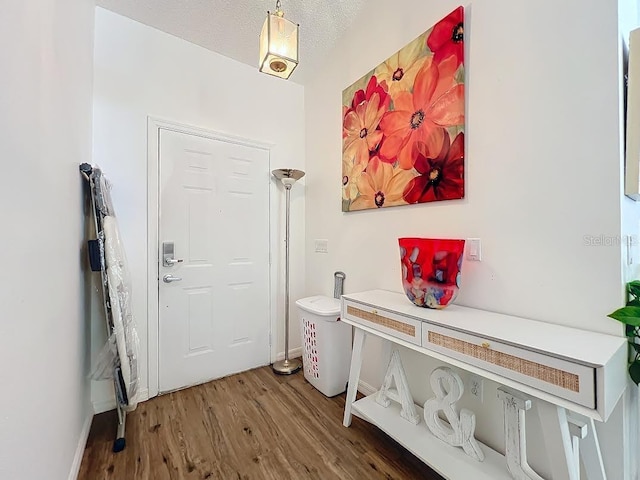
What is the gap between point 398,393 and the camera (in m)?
1.61

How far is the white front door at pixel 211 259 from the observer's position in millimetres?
2152

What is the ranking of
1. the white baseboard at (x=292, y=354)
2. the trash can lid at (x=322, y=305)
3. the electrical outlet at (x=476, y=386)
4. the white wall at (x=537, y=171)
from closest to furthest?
the white wall at (x=537, y=171) → the electrical outlet at (x=476, y=386) → the trash can lid at (x=322, y=305) → the white baseboard at (x=292, y=354)

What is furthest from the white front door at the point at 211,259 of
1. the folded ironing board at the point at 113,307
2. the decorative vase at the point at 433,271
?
the decorative vase at the point at 433,271

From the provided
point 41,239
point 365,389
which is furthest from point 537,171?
point 41,239

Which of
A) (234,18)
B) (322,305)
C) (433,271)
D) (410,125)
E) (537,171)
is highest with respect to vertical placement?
(234,18)

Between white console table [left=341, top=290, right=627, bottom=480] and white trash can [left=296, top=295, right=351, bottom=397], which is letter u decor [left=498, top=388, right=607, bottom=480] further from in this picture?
white trash can [left=296, top=295, right=351, bottom=397]

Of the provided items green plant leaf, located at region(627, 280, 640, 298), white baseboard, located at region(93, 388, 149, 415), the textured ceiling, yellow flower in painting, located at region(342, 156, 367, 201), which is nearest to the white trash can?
yellow flower in painting, located at region(342, 156, 367, 201)


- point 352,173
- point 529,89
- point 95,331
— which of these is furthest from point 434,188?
point 95,331

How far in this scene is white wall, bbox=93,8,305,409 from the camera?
194cm

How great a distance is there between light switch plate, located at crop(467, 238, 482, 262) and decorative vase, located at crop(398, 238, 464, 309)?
0.44 ft

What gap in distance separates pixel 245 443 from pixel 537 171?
2.09 meters

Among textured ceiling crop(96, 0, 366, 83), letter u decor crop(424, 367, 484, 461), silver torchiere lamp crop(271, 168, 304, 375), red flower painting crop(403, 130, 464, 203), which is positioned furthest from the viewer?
silver torchiere lamp crop(271, 168, 304, 375)

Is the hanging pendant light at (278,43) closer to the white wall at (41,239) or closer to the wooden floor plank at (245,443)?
Result: the white wall at (41,239)

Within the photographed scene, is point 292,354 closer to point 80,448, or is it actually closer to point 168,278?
point 168,278
